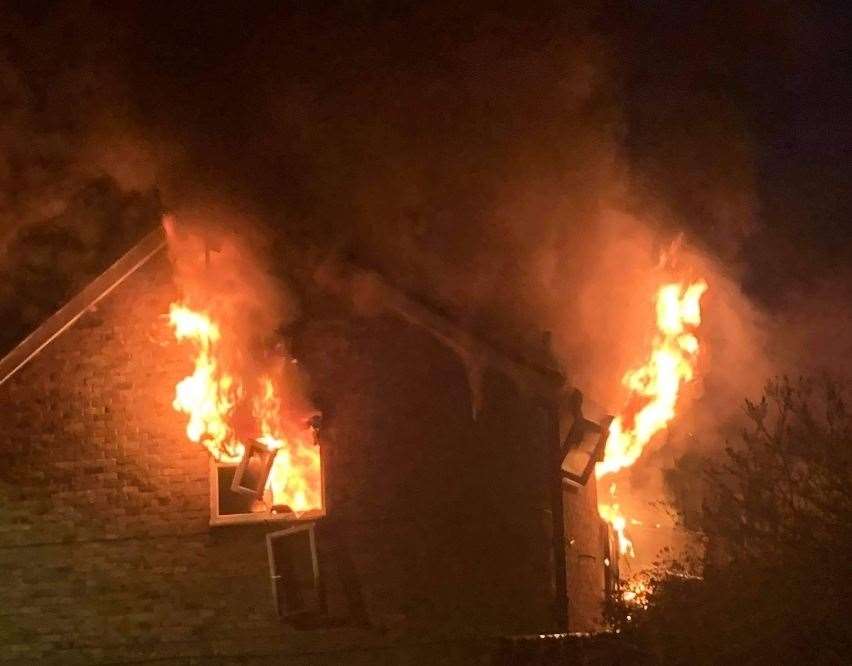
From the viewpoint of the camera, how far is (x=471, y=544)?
40.4ft

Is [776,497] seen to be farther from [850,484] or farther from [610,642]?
[610,642]

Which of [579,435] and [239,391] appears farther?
[579,435]

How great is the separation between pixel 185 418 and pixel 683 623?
18.8ft

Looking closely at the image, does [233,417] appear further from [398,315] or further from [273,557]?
[398,315]

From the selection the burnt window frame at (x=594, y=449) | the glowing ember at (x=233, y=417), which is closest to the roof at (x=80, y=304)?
the glowing ember at (x=233, y=417)

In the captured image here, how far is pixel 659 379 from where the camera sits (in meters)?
15.3

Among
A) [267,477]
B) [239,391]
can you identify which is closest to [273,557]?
[267,477]

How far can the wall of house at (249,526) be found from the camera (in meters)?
12.2

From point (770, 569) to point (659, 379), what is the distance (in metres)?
4.77

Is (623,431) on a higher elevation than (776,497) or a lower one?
higher

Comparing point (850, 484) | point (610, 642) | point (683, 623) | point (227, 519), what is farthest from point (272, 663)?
point (850, 484)

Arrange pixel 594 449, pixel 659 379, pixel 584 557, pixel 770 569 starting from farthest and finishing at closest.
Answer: pixel 659 379
pixel 584 557
pixel 594 449
pixel 770 569

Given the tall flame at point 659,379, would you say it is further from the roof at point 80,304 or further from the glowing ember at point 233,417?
the roof at point 80,304

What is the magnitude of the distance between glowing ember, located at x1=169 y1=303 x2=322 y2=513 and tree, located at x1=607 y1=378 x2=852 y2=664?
3.87m
